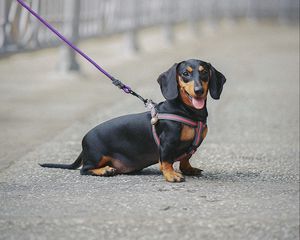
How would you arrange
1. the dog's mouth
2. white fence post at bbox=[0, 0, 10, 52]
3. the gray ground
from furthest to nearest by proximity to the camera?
white fence post at bbox=[0, 0, 10, 52] → the dog's mouth → the gray ground

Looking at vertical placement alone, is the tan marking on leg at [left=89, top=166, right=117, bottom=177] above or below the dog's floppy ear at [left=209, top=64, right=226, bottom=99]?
below

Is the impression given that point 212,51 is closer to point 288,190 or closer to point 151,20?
point 151,20

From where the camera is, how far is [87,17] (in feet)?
49.4

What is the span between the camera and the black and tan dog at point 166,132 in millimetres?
5141

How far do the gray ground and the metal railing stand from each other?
71 centimetres

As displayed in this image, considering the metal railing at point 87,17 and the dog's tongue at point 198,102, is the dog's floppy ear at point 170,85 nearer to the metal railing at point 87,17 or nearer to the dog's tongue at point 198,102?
the dog's tongue at point 198,102

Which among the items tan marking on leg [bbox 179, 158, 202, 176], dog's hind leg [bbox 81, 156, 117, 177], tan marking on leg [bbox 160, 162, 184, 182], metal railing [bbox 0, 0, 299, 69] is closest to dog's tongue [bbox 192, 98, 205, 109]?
tan marking on leg [bbox 160, 162, 184, 182]

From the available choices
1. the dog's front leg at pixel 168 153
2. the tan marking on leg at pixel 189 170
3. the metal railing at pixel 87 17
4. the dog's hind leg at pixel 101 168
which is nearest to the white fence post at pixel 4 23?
the metal railing at pixel 87 17

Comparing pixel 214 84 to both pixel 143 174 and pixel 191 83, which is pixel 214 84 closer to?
pixel 191 83

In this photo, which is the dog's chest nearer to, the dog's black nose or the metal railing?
the dog's black nose

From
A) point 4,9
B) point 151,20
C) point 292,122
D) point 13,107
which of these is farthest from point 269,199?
point 151,20

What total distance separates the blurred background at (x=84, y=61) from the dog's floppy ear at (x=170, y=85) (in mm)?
1687

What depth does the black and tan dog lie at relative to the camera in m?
5.14

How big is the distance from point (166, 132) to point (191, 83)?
35cm
